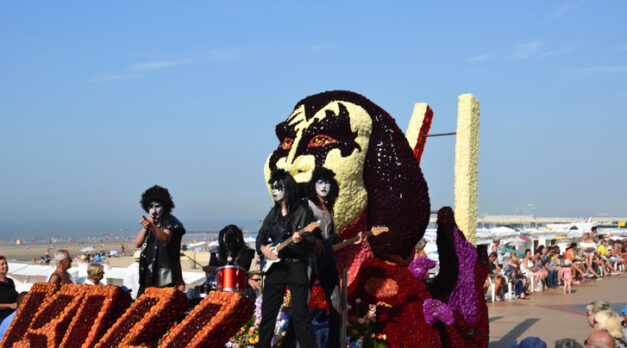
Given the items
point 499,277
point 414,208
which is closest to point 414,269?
point 414,208

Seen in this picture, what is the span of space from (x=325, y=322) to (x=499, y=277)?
10.3 meters

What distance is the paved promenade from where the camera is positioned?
10547 mm

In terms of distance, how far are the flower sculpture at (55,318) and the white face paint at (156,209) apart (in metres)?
0.95

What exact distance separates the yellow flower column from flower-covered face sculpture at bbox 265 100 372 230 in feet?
4.47

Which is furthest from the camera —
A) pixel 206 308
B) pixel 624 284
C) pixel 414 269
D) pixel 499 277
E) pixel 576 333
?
pixel 624 284

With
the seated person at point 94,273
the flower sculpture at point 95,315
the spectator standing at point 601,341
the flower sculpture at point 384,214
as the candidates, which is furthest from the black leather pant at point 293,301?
the seated person at point 94,273

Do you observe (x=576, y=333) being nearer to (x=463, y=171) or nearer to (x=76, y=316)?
(x=463, y=171)

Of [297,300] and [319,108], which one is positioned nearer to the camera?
[297,300]

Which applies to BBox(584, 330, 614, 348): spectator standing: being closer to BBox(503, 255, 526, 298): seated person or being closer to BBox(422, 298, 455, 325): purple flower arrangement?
BBox(422, 298, 455, 325): purple flower arrangement

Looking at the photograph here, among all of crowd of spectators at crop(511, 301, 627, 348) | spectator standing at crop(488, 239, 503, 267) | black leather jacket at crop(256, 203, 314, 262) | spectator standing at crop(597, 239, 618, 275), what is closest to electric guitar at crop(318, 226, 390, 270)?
black leather jacket at crop(256, 203, 314, 262)

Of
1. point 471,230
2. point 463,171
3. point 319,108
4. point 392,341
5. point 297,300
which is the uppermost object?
point 319,108

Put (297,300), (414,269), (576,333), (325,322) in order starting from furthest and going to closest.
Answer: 1. (576,333)
2. (414,269)
3. (325,322)
4. (297,300)

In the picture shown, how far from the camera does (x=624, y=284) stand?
20188mm

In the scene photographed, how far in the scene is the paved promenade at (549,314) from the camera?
10547 mm
